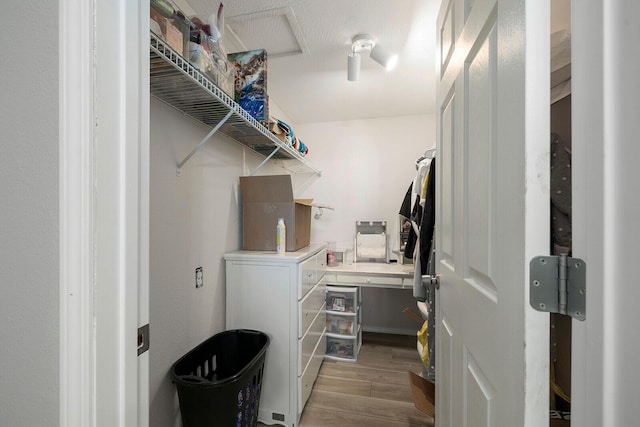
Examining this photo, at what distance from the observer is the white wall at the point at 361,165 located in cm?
271

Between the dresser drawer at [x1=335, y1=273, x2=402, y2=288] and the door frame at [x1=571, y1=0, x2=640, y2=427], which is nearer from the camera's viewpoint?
the door frame at [x1=571, y1=0, x2=640, y2=427]

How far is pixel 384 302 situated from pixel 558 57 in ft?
8.22

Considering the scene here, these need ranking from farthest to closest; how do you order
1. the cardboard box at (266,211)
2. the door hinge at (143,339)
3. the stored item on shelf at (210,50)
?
the cardboard box at (266,211)
the stored item on shelf at (210,50)
the door hinge at (143,339)

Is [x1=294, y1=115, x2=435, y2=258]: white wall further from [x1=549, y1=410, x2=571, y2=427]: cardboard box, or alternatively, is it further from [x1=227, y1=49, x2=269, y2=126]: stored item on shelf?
[x1=549, y1=410, x2=571, y2=427]: cardboard box

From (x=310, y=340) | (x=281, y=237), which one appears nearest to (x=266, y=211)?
(x=281, y=237)

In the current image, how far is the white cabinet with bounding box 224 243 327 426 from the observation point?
1.46 metres

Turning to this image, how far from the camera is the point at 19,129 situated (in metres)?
0.52

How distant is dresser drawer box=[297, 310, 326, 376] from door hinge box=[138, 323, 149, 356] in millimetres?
1041

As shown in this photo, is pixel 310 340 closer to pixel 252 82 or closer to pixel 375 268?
pixel 375 268

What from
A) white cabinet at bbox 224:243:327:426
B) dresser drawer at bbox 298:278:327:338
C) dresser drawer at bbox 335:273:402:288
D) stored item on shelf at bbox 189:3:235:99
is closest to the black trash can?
white cabinet at bbox 224:243:327:426

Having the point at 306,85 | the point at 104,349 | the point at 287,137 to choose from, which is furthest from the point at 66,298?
the point at 306,85

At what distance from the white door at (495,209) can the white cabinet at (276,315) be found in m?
0.80

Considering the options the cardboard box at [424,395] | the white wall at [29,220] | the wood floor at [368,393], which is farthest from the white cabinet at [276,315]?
the white wall at [29,220]

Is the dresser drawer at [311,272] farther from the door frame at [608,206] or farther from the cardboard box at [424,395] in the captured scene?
the door frame at [608,206]
